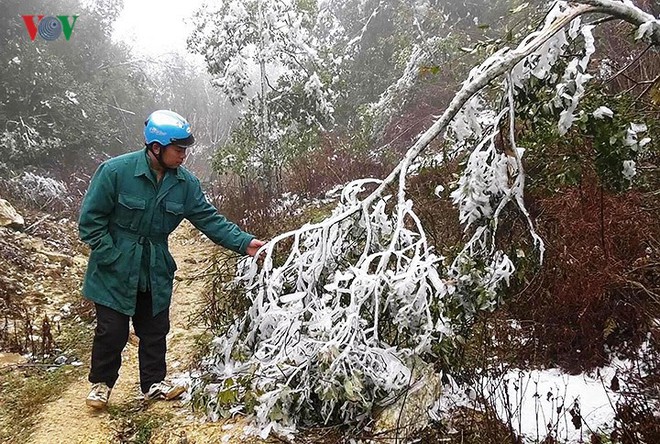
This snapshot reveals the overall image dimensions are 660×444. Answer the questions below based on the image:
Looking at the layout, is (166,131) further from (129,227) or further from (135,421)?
(135,421)

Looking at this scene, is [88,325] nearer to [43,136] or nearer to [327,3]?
[43,136]

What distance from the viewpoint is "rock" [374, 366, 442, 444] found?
260cm

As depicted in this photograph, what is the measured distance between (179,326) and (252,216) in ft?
9.74

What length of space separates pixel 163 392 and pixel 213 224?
3.79 ft

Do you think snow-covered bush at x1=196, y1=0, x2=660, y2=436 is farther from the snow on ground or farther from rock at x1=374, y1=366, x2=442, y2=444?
the snow on ground

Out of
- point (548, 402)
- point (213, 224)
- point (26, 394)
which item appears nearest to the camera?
point (548, 402)

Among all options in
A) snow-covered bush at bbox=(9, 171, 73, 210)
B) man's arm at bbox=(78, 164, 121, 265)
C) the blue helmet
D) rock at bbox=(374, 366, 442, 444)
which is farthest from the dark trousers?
snow-covered bush at bbox=(9, 171, 73, 210)

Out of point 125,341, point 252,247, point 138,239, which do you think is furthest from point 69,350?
point 252,247

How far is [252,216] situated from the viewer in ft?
25.5

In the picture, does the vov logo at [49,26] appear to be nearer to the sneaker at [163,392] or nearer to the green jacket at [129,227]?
the green jacket at [129,227]

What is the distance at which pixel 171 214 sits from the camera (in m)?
3.30

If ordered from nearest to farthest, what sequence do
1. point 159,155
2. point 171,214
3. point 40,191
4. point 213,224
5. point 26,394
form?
point 159,155 → point 171,214 → point 213,224 → point 26,394 → point 40,191

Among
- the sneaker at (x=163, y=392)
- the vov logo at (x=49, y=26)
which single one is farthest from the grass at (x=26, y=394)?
the vov logo at (x=49, y=26)

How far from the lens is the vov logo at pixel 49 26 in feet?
42.7
